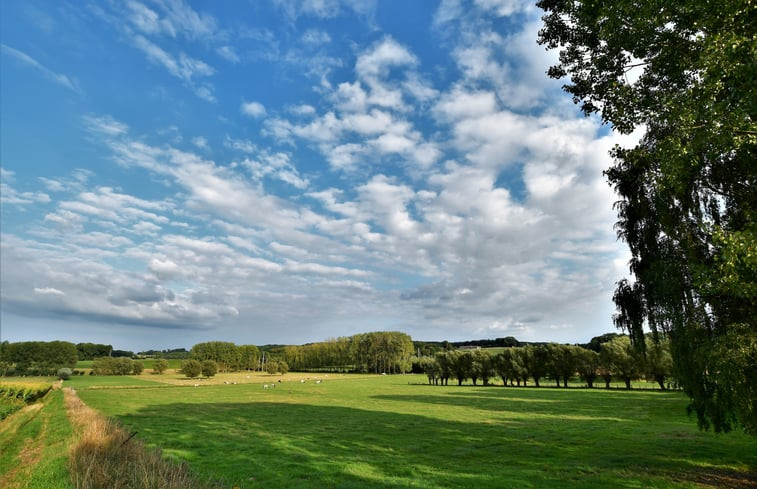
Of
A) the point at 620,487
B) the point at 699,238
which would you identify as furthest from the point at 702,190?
the point at 620,487

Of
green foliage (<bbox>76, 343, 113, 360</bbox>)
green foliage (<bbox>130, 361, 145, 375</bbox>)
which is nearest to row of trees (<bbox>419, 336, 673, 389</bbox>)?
green foliage (<bbox>130, 361, 145, 375</bbox>)

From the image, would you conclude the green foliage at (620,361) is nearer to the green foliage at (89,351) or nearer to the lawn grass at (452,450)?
the lawn grass at (452,450)

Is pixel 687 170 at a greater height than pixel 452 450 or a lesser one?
greater

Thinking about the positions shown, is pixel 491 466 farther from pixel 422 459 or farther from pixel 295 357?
pixel 295 357

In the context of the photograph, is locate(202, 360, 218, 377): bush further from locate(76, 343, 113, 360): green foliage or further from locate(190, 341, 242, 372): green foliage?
locate(76, 343, 113, 360): green foliage

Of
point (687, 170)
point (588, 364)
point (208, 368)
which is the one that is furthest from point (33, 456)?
point (208, 368)

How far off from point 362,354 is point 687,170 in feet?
530

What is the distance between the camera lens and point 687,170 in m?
10.8

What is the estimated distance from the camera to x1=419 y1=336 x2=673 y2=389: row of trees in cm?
7725

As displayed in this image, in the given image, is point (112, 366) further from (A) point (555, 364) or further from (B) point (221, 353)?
(A) point (555, 364)

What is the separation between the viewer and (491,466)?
57.8 feet

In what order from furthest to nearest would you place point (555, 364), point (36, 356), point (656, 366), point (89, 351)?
1. point (89, 351)
2. point (36, 356)
3. point (555, 364)
4. point (656, 366)

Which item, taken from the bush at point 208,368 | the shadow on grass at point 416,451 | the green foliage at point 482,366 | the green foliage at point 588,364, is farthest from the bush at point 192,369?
the green foliage at point 588,364

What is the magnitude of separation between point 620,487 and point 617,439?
41.2 ft
